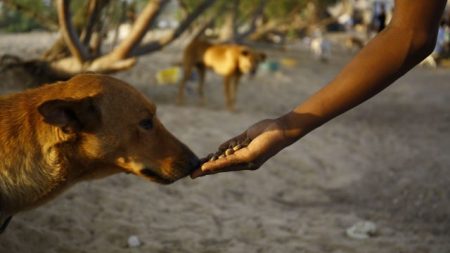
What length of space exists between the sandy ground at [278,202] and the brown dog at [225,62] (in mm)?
613

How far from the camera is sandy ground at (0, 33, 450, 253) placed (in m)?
4.43

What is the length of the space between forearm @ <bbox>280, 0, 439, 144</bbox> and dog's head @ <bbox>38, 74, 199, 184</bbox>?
92cm

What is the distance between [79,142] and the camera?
2.79 meters

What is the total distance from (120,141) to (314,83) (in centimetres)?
1285

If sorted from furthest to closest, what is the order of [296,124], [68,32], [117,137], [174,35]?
[174,35]
[68,32]
[117,137]
[296,124]

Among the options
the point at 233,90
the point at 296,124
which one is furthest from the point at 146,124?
the point at 233,90

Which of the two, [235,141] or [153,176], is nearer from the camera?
[235,141]

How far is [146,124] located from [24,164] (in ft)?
2.12

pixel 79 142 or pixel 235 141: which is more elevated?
pixel 235 141

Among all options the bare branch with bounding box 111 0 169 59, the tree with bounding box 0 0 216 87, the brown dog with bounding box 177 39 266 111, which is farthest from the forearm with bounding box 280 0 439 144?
the brown dog with bounding box 177 39 266 111

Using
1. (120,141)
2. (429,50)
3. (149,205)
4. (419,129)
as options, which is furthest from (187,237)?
(419,129)

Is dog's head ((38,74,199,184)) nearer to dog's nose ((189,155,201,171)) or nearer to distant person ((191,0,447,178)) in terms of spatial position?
dog's nose ((189,155,201,171))

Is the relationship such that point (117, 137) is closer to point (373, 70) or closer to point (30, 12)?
point (373, 70)

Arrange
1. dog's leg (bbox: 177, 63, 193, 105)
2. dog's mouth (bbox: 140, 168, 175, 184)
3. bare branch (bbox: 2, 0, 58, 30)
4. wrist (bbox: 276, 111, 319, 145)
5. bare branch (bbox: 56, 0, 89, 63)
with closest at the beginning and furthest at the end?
wrist (bbox: 276, 111, 319, 145) < dog's mouth (bbox: 140, 168, 175, 184) < bare branch (bbox: 56, 0, 89, 63) < bare branch (bbox: 2, 0, 58, 30) < dog's leg (bbox: 177, 63, 193, 105)
